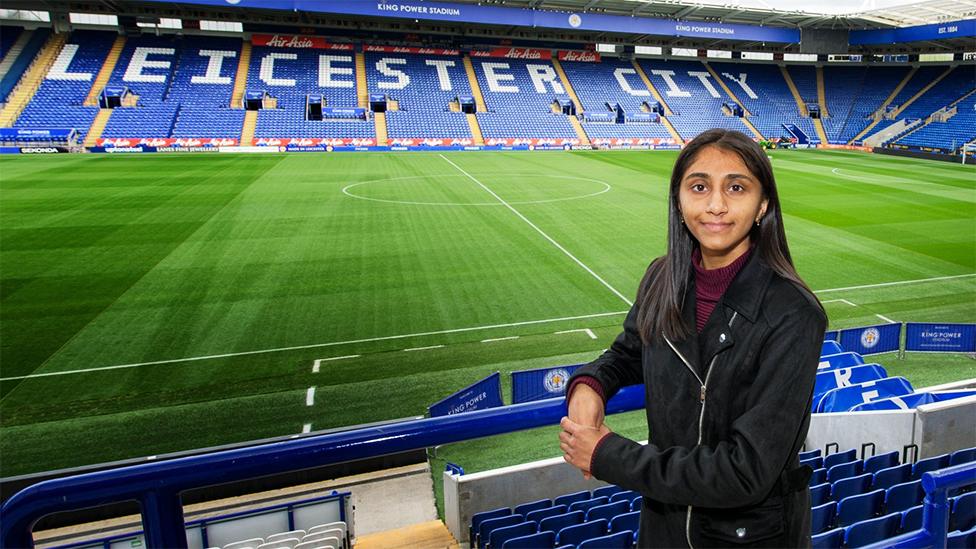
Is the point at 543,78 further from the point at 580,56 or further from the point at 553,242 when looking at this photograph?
the point at 553,242

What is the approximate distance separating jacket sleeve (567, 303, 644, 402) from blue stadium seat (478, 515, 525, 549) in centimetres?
426

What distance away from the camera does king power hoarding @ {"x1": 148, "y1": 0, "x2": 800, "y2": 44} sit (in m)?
51.1

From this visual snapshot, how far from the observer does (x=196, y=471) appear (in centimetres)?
184

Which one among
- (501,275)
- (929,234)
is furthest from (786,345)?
(929,234)

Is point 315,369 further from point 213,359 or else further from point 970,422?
point 970,422

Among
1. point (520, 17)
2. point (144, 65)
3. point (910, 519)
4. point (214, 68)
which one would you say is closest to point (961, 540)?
point (910, 519)

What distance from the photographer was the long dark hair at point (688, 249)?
86.4 inches

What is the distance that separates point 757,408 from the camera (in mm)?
1948

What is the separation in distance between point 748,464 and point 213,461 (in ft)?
5.13

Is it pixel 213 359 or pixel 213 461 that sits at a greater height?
pixel 213 359

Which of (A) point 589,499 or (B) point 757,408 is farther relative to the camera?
(A) point 589,499

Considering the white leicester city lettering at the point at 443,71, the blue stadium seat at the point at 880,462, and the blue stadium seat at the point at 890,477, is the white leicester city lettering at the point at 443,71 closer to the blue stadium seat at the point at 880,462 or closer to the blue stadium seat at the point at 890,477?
the blue stadium seat at the point at 880,462

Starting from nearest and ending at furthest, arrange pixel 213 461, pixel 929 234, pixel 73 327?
pixel 213 461
pixel 73 327
pixel 929 234

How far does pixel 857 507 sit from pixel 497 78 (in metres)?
59.9
